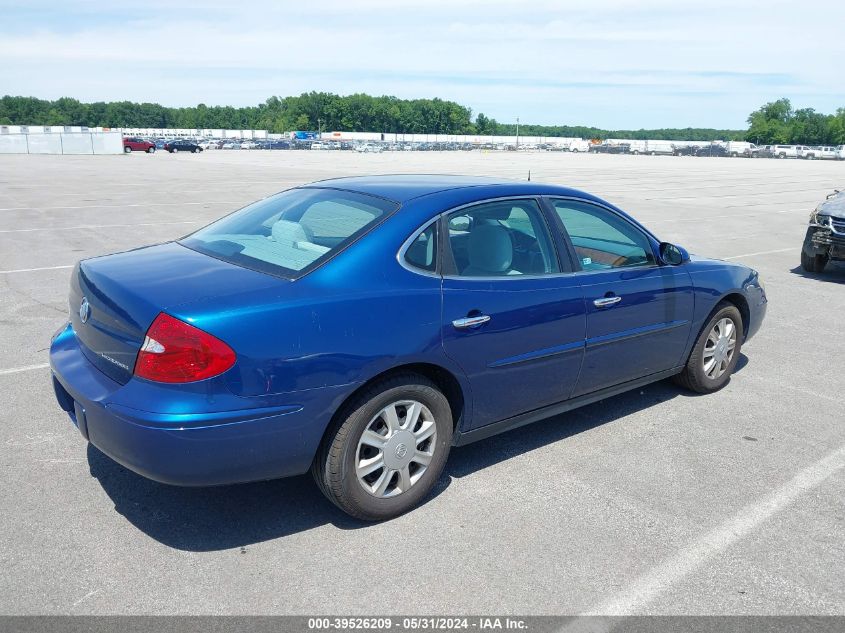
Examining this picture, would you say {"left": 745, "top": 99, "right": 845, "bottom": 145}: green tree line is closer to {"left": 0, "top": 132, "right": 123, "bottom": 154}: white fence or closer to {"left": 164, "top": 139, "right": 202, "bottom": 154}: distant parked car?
{"left": 164, "top": 139, "right": 202, "bottom": 154}: distant parked car

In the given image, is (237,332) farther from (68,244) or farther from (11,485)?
(68,244)

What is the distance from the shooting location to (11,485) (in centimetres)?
367

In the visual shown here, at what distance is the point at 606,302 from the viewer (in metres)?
4.23

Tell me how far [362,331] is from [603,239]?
2111 mm

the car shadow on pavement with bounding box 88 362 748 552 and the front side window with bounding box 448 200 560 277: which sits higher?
A: the front side window with bounding box 448 200 560 277

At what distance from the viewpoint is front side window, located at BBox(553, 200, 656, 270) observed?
14.1 ft

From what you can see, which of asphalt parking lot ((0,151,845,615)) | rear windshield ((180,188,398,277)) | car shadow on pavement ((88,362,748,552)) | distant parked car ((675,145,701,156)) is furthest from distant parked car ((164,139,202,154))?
car shadow on pavement ((88,362,748,552))

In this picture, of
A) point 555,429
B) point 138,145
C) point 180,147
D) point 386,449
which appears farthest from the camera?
point 180,147

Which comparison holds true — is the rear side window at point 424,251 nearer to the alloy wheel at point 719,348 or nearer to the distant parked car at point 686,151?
the alloy wheel at point 719,348

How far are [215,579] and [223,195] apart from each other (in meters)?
19.2

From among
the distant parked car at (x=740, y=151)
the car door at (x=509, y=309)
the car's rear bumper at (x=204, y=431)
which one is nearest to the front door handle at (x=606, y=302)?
the car door at (x=509, y=309)

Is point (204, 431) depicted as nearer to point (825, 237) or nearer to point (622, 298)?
point (622, 298)

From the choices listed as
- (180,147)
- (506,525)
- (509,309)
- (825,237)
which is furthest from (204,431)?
(180,147)

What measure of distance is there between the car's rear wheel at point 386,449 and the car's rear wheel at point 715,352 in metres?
2.33
